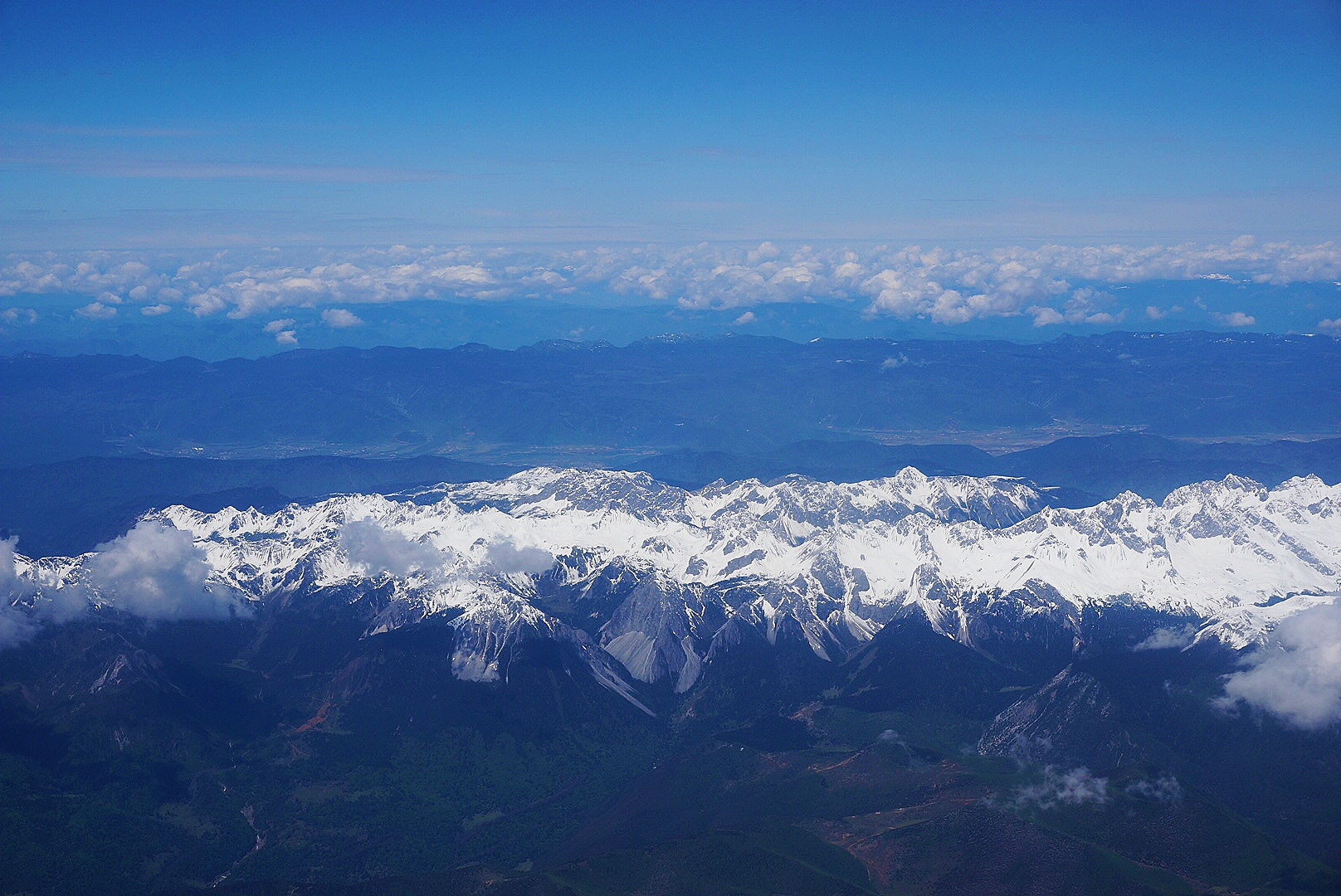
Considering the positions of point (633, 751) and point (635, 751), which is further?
point (633, 751)

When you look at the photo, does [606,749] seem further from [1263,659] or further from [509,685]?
[1263,659]

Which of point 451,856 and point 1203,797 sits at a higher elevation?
point 1203,797

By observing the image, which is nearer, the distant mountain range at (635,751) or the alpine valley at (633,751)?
the distant mountain range at (635,751)

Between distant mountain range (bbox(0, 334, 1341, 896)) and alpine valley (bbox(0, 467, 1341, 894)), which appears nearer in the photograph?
distant mountain range (bbox(0, 334, 1341, 896))

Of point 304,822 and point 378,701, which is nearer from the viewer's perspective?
point 304,822

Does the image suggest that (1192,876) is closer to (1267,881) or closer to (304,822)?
(1267,881)

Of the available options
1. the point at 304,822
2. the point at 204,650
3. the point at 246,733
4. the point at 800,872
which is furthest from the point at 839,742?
the point at 204,650

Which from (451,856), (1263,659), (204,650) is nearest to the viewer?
(451,856)

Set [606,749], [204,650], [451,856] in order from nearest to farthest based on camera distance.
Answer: [451,856], [606,749], [204,650]
